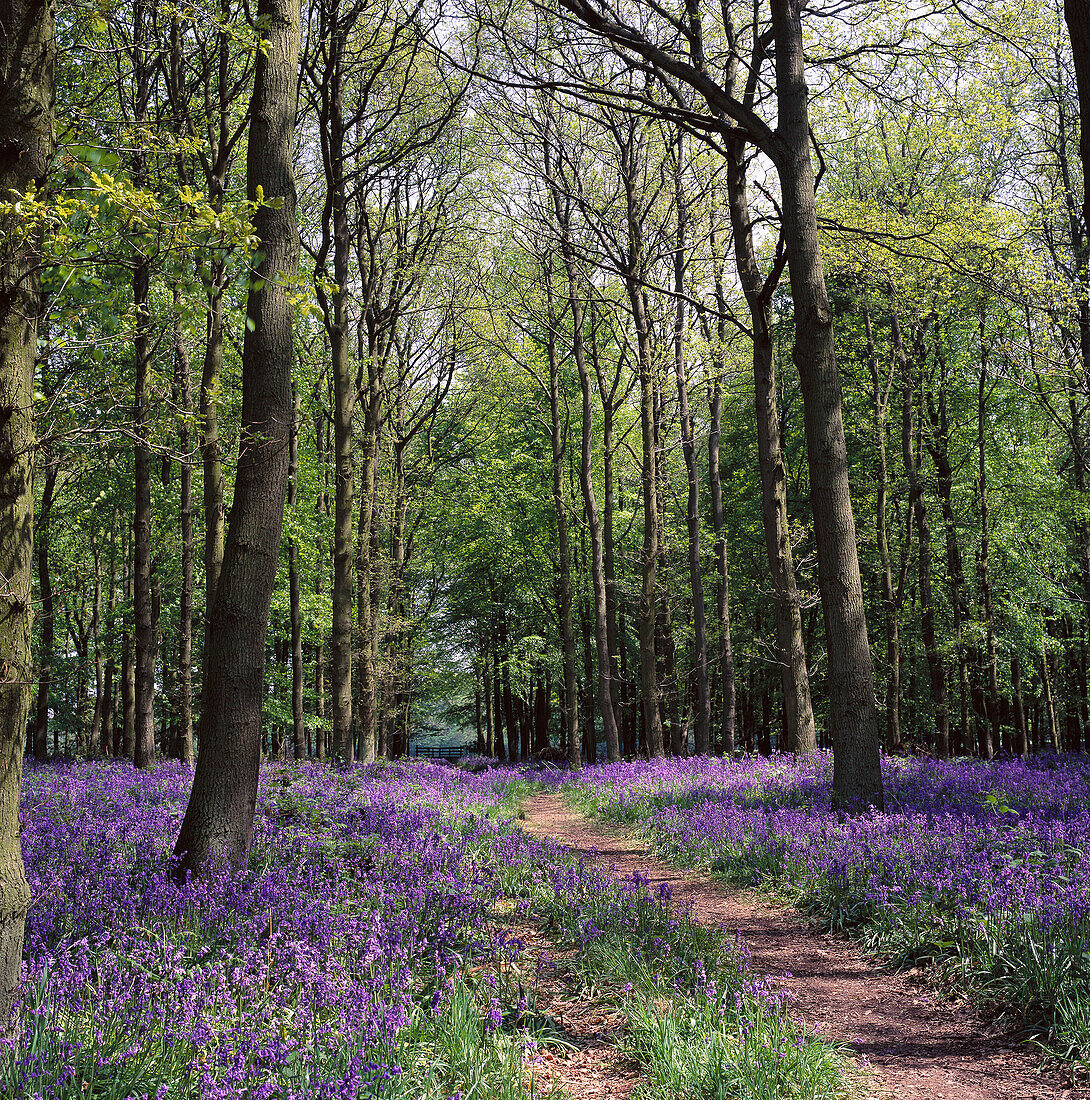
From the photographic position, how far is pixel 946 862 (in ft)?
18.8

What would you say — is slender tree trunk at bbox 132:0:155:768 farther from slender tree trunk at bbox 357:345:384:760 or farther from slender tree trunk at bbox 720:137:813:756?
slender tree trunk at bbox 720:137:813:756

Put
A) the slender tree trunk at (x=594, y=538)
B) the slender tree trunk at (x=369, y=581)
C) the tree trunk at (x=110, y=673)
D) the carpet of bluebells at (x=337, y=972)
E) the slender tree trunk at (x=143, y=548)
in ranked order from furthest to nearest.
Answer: the tree trunk at (x=110, y=673) → the slender tree trunk at (x=594, y=538) → the slender tree trunk at (x=369, y=581) → the slender tree trunk at (x=143, y=548) → the carpet of bluebells at (x=337, y=972)

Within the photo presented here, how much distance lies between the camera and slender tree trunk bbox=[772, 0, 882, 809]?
8.00 metres

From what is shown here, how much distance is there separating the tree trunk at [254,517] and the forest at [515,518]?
3 centimetres

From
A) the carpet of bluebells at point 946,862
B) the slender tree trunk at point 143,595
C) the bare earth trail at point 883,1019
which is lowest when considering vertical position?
the bare earth trail at point 883,1019

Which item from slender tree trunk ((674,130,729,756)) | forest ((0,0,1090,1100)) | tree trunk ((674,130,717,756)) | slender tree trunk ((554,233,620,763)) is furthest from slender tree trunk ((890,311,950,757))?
slender tree trunk ((554,233,620,763))

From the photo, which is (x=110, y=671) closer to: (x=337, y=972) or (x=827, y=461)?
(x=827, y=461)

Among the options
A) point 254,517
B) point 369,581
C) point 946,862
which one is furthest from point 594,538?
point 946,862

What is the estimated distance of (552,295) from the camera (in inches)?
782

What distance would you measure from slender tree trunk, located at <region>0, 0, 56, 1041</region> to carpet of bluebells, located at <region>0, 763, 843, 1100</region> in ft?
1.60

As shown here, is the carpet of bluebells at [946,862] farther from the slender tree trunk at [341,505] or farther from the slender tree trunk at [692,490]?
the slender tree trunk at [692,490]

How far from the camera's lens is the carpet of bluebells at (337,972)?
2.98 m

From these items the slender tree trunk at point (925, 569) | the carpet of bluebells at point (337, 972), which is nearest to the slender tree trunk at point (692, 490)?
the slender tree trunk at point (925, 569)

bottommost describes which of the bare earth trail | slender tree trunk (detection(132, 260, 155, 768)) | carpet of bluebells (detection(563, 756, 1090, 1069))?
the bare earth trail
